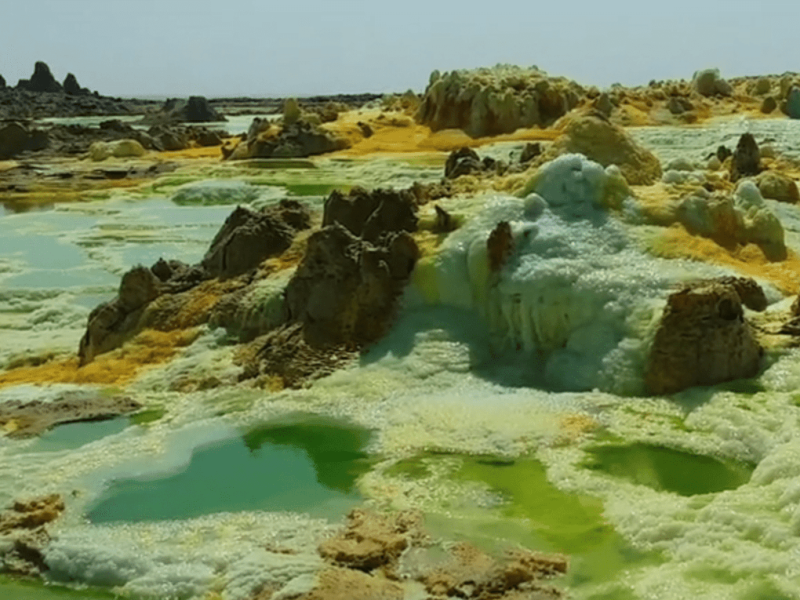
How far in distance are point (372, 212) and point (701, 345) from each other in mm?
4004

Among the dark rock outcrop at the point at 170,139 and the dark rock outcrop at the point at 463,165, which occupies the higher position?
the dark rock outcrop at the point at 463,165

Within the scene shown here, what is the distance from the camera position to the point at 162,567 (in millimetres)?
5730

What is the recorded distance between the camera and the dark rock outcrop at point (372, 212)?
10461 millimetres

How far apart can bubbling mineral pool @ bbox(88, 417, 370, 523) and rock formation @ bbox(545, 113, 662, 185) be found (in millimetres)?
6100

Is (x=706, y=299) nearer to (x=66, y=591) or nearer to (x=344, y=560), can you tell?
(x=344, y=560)

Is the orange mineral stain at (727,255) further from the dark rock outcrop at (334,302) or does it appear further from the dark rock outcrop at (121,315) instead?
the dark rock outcrop at (121,315)

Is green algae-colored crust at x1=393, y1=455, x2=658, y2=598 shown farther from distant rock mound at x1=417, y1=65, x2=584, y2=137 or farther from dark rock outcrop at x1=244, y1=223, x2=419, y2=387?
distant rock mound at x1=417, y1=65, x2=584, y2=137

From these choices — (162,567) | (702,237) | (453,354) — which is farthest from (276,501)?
(702,237)

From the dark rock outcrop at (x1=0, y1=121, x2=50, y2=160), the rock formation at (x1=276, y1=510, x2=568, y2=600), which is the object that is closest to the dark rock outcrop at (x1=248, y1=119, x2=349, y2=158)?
the dark rock outcrop at (x1=0, y1=121, x2=50, y2=160)

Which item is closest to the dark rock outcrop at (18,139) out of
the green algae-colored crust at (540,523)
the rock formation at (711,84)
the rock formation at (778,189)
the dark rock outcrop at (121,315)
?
the rock formation at (711,84)

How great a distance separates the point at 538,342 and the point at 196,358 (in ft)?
10.5

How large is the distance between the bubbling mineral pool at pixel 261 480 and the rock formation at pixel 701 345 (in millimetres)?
2394

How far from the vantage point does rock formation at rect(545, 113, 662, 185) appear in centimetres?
1270

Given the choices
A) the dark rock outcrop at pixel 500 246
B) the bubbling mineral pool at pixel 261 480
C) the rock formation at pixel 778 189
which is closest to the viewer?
the bubbling mineral pool at pixel 261 480
